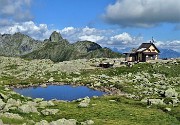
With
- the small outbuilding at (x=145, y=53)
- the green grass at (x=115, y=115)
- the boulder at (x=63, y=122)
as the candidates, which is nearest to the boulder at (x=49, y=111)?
the green grass at (x=115, y=115)

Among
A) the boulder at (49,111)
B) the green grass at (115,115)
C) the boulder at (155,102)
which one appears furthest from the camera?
the boulder at (155,102)

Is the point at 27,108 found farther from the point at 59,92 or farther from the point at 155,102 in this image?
the point at 59,92

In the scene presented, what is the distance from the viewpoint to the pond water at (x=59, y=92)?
9131 centimetres

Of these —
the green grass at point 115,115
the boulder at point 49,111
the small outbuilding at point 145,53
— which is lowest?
the green grass at point 115,115

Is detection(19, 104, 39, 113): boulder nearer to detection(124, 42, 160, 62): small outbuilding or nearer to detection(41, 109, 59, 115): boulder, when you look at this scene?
detection(41, 109, 59, 115): boulder

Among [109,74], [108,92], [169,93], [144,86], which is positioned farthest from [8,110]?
[109,74]

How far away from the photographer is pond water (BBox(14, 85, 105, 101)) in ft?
300

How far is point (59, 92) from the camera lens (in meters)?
98.0

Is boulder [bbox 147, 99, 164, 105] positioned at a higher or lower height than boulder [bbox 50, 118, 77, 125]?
higher

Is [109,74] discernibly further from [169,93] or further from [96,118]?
[96,118]

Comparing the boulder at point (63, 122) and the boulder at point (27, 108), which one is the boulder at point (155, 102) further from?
the boulder at point (27, 108)

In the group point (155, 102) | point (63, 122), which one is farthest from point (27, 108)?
point (155, 102)

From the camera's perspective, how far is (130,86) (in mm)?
97000

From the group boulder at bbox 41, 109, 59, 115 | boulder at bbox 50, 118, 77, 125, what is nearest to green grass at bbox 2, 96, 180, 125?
boulder at bbox 41, 109, 59, 115
